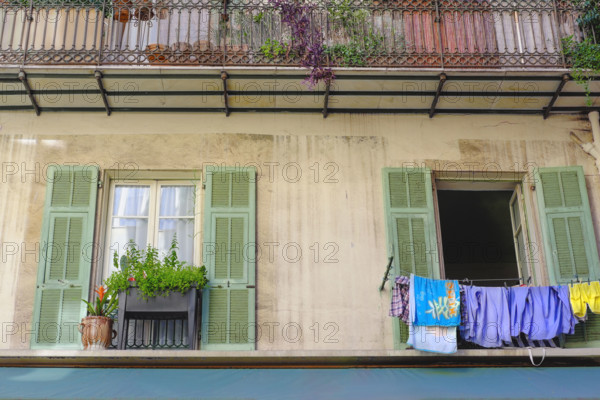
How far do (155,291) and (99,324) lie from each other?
2.03ft

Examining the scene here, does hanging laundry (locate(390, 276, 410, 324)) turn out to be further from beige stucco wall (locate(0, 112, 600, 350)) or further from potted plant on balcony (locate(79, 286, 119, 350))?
potted plant on balcony (locate(79, 286, 119, 350))

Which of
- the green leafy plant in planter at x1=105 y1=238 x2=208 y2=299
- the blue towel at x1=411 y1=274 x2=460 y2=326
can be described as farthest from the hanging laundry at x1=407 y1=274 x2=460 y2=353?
the green leafy plant in planter at x1=105 y1=238 x2=208 y2=299

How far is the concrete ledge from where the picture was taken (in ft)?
24.0

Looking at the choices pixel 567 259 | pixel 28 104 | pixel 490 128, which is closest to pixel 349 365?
pixel 567 259

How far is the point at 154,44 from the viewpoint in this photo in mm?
9039

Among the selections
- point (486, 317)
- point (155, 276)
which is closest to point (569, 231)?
point (486, 317)

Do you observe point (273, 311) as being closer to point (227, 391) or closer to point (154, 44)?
point (227, 391)

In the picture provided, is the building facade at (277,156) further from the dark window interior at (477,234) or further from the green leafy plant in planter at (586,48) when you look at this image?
the dark window interior at (477,234)

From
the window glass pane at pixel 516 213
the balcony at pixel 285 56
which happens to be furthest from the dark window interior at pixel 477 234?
the balcony at pixel 285 56

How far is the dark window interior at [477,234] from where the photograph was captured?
1206 centimetres

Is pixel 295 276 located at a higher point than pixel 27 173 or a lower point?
lower

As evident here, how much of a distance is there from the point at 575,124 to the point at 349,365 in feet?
12.9

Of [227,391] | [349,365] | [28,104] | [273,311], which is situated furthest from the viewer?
[28,104]

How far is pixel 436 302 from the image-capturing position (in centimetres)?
777
